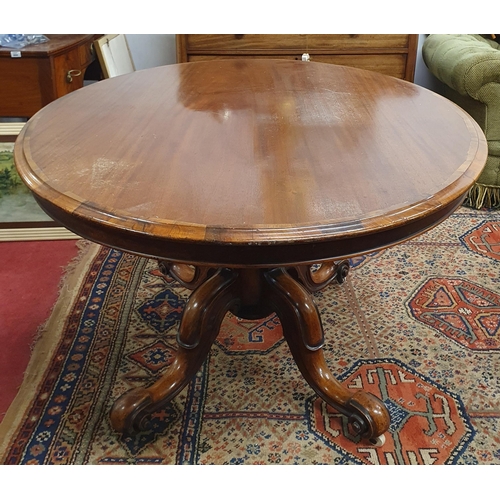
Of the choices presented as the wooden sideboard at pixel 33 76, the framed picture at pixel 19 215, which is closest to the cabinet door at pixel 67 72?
the wooden sideboard at pixel 33 76

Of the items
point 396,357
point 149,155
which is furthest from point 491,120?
point 149,155

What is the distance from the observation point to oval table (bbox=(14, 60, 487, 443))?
2.51 feet

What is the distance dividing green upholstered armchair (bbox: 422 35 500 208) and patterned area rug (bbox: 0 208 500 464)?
0.44 metres

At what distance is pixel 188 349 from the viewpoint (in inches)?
46.6

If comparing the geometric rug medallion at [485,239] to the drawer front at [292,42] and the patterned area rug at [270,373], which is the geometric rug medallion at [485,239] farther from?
the drawer front at [292,42]

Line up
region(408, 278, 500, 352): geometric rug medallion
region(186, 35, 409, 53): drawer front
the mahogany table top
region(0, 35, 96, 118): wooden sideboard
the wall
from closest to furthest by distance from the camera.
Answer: the mahogany table top → region(408, 278, 500, 352): geometric rug medallion → region(0, 35, 96, 118): wooden sideboard → region(186, 35, 409, 53): drawer front → the wall

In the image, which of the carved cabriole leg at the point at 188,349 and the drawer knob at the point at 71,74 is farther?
the drawer knob at the point at 71,74

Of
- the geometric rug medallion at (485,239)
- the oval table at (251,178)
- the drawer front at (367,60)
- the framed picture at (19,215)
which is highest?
the oval table at (251,178)

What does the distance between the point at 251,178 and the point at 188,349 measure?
0.47m

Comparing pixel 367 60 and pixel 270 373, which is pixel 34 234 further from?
A: pixel 367 60

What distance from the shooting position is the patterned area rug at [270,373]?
1150mm

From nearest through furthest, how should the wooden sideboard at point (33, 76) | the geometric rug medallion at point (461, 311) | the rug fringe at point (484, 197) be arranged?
the geometric rug medallion at point (461, 311), the wooden sideboard at point (33, 76), the rug fringe at point (484, 197)

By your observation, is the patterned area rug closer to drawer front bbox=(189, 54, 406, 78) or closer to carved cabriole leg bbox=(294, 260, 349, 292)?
carved cabriole leg bbox=(294, 260, 349, 292)

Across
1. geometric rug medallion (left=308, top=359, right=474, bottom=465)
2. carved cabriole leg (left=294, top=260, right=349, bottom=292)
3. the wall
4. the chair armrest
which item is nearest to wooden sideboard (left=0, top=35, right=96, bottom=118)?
the wall
